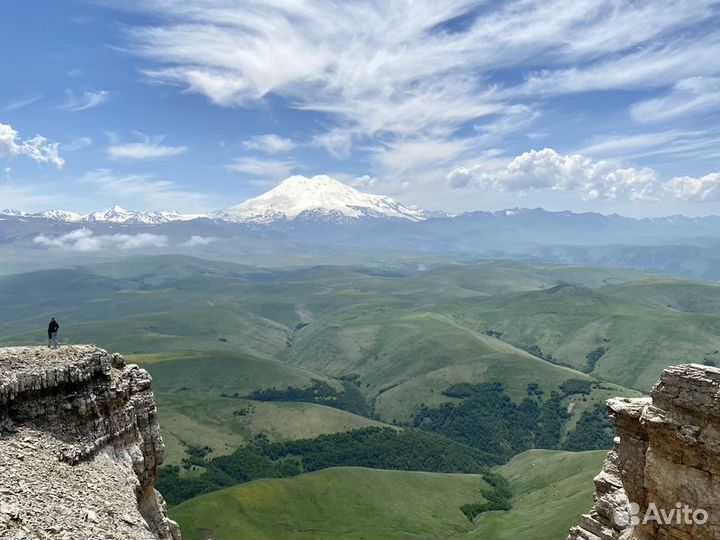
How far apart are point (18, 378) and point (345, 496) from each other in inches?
6457

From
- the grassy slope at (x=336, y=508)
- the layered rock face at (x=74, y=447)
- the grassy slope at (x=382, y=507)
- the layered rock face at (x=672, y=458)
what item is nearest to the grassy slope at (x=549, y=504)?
the grassy slope at (x=382, y=507)

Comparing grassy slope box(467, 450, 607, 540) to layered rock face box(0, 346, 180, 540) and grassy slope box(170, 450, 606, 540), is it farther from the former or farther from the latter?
layered rock face box(0, 346, 180, 540)

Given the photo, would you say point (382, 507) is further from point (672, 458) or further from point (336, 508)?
point (672, 458)

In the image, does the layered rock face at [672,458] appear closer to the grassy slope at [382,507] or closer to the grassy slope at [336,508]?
the grassy slope at [382,507]

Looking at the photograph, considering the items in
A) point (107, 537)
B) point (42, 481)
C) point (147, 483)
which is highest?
point (42, 481)

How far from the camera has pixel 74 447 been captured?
26.5m

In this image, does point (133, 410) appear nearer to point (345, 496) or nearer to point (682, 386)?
point (682, 386)

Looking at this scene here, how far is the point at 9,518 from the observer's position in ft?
63.5

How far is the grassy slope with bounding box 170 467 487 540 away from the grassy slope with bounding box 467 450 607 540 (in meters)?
13.3

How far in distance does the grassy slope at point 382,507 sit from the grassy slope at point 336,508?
30cm

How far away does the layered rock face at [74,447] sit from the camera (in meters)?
21.2

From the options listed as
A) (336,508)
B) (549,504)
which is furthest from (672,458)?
(336,508)

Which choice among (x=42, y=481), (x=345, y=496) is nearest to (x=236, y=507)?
(x=345, y=496)

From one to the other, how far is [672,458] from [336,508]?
507 ft
